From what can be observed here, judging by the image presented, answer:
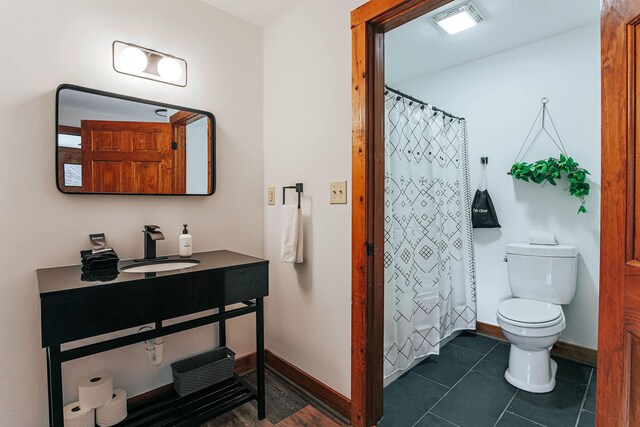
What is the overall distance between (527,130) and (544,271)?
3.49ft

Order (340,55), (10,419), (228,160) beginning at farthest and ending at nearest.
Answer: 1. (228,160)
2. (340,55)
3. (10,419)

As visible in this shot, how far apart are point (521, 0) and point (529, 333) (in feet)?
6.51

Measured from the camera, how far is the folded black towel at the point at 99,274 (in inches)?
50.5

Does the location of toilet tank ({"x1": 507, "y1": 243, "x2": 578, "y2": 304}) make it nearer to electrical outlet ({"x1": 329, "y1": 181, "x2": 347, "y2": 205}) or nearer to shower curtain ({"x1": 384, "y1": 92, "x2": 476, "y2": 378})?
shower curtain ({"x1": 384, "y1": 92, "x2": 476, "y2": 378})

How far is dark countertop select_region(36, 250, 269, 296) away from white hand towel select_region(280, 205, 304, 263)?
0.26 m

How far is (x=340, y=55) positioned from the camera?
5.57ft

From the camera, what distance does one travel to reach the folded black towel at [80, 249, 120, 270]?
55.8 inches

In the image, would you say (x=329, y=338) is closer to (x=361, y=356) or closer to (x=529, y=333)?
(x=361, y=356)

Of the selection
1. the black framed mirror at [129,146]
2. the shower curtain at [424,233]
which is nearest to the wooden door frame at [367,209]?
the shower curtain at [424,233]

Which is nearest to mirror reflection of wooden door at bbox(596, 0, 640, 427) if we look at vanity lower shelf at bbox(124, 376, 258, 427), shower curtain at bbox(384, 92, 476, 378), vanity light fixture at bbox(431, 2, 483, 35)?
shower curtain at bbox(384, 92, 476, 378)

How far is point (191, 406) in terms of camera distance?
64.4 inches

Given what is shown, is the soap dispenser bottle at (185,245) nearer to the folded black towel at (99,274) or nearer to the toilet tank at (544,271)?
the folded black towel at (99,274)

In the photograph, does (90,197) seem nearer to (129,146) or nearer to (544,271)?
(129,146)

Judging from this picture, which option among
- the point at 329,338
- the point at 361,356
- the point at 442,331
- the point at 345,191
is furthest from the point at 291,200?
the point at 442,331
